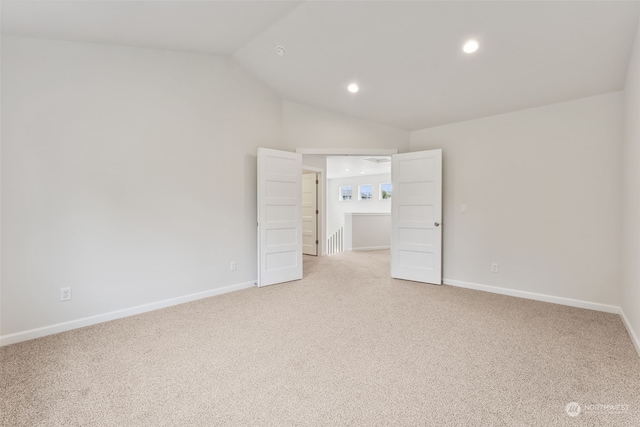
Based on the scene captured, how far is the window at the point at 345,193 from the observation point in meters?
11.2

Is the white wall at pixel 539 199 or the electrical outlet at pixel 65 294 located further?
the white wall at pixel 539 199

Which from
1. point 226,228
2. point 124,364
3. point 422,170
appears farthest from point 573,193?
point 124,364

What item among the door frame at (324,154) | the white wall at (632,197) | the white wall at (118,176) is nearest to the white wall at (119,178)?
the white wall at (118,176)

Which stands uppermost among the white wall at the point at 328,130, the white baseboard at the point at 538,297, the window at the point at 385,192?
the white wall at the point at 328,130

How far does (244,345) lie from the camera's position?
2260 mm

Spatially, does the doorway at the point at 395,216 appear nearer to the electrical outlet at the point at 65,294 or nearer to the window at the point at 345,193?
the electrical outlet at the point at 65,294

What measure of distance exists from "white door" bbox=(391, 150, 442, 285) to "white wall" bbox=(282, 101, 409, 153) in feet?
1.46

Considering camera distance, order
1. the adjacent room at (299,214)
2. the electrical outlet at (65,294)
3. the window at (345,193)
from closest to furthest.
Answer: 1. the adjacent room at (299,214)
2. the electrical outlet at (65,294)
3. the window at (345,193)

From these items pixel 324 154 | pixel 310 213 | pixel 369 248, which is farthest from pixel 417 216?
pixel 369 248

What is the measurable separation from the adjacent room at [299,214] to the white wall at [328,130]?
32mm

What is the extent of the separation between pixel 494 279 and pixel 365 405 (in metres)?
2.98

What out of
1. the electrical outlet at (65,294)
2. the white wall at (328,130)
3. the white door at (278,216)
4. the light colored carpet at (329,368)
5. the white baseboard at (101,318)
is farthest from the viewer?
the white wall at (328,130)

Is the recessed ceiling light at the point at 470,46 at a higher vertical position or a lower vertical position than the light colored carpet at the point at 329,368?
higher

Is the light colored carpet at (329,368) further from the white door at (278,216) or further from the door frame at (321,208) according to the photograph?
the door frame at (321,208)
